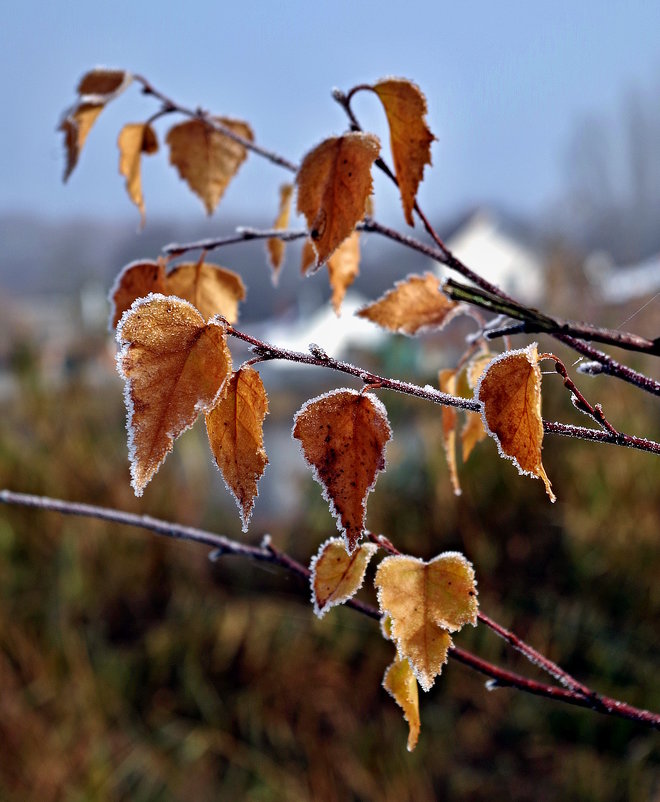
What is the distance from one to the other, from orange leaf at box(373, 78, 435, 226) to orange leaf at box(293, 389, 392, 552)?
0.09 meters

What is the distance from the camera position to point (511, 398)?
0.87 feet

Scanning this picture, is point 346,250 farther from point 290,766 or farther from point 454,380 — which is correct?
point 290,766

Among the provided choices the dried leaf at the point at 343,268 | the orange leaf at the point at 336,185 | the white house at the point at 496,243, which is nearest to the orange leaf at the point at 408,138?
the orange leaf at the point at 336,185

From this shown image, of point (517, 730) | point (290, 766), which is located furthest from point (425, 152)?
point (517, 730)

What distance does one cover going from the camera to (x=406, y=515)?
2236 mm

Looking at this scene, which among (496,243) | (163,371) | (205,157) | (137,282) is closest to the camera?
(163,371)

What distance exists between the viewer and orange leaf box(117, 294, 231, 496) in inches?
9.7

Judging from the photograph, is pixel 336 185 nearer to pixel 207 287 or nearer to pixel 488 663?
pixel 207 287

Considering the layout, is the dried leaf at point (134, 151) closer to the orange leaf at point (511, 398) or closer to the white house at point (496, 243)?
the orange leaf at point (511, 398)

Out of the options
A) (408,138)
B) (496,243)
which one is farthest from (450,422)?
(496,243)

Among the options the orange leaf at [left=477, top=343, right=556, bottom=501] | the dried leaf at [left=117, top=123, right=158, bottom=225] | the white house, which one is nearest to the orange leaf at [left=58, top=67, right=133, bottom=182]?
the dried leaf at [left=117, top=123, right=158, bottom=225]

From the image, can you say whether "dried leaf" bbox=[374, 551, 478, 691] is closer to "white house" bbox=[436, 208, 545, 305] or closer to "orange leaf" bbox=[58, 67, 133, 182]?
"orange leaf" bbox=[58, 67, 133, 182]

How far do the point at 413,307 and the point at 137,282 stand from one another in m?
0.15

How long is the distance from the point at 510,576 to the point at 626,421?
77 cm
